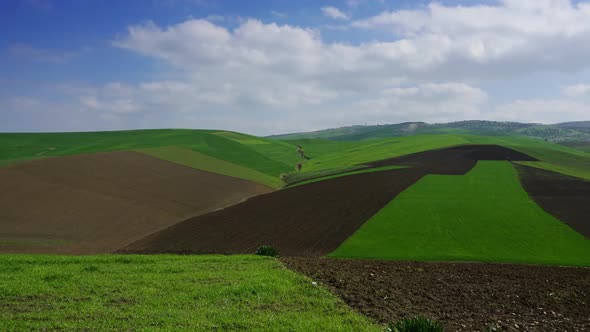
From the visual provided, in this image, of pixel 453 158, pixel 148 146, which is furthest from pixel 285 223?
pixel 148 146

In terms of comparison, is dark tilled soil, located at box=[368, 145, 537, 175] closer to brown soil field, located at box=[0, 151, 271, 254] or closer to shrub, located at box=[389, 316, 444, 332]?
brown soil field, located at box=[0, 151, 271, 254]

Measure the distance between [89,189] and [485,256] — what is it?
4944 cm

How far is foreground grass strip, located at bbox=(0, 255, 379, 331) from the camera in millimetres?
12734

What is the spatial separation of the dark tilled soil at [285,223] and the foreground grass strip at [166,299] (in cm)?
1586

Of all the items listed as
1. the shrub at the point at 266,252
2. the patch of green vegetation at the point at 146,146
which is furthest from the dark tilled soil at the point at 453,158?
the shrub at the point at 266,252

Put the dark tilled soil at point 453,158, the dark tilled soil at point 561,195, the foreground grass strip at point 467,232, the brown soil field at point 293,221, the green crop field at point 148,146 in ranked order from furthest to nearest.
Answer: the green crop field at point 148,146, the dark tilled soil at point 453,158, the dark tilled soil at point 561,195, the brown soil field at point 293,221, the foreground grass strip at point 467,232

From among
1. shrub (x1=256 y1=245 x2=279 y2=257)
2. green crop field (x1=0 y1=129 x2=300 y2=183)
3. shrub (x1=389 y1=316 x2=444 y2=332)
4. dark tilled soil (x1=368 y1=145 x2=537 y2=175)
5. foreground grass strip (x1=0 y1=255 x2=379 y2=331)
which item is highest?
green crop field (x1=0 y1=129 x2=300 y2=183)

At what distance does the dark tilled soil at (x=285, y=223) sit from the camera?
37.5 meters

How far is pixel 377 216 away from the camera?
4666 centimetres

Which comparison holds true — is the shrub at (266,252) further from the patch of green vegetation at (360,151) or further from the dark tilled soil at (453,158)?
the patch of green vegetation at (360,151)

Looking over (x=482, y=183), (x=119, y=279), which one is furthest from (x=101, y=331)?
(x=482, y=183)

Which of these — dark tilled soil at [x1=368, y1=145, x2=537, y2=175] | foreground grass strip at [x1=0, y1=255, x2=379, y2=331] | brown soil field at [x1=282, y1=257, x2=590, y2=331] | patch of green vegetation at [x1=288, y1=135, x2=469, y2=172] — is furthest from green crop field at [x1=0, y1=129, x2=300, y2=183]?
foreground grass strip at [x1=0, y1=255, x2=379, y2=331]

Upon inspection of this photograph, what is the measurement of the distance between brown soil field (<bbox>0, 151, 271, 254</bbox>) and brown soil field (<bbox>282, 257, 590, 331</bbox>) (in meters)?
26.3

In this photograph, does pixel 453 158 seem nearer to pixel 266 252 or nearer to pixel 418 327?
pixel 266 252
